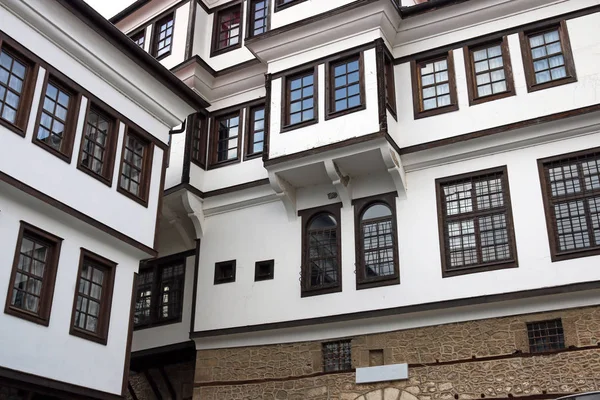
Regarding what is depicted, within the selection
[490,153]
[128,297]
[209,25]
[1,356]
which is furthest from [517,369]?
[209,25]

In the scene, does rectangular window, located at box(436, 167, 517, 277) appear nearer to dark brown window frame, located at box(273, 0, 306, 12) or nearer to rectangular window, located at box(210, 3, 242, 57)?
dark brown window frame, located at box(273, 0, 306, 12)

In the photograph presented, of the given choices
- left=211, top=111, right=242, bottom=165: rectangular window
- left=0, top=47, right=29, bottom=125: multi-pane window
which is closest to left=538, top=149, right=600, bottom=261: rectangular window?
left=211, top=111, right=242, bottom=165: rectangular window

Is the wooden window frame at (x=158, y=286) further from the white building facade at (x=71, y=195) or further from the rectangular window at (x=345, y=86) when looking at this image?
the rectangular window at (x=345, y=86)

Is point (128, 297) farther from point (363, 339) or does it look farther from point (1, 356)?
point (363, 339)

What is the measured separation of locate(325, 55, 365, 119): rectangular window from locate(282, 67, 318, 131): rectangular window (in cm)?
39

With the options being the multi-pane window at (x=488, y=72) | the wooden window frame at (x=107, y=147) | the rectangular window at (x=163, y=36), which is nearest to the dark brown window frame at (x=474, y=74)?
the multi-pane window at (x=488, y=72)

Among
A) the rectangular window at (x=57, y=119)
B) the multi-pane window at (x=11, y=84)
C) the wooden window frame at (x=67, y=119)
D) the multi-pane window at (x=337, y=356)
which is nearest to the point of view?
the multi-pane window at (x=11, y=84)

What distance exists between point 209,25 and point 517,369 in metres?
12.6

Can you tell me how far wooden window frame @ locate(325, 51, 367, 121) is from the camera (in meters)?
16.0

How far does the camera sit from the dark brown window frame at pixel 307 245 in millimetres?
15789

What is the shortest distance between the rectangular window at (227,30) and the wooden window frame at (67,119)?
21.7 ft

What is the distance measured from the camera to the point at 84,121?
555 inches

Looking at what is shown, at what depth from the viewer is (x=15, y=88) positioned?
12.8 metres

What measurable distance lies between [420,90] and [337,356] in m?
6.20
